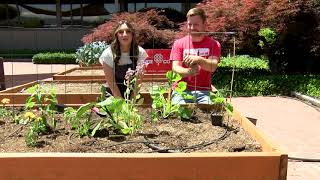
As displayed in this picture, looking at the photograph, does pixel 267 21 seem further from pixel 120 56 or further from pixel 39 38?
pixel 39 38

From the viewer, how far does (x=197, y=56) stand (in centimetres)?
411

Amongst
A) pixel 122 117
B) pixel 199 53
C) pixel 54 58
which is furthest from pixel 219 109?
pixel 54 58

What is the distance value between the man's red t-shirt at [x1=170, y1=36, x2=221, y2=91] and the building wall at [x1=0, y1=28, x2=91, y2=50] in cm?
1961

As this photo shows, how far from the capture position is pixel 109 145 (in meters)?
2.90

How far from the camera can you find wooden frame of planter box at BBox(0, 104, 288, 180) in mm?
2393

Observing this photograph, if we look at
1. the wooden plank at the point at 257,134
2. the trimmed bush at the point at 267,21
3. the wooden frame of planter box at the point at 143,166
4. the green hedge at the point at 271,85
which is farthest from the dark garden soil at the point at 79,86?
the wooden frame of planter box at the point at 143,166

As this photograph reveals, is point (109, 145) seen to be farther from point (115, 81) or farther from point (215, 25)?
point (215, 25)

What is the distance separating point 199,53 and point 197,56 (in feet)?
0.93

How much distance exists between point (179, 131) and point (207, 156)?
2.98 ft

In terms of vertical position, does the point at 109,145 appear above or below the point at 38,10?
below

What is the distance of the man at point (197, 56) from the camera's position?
407 cm

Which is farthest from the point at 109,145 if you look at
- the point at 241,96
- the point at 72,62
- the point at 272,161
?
the point at 72,62

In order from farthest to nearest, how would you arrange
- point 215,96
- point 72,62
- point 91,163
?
point 72,62 → point 215,96 → point 91,163

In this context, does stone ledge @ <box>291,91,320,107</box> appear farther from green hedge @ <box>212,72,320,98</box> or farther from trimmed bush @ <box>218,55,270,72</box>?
trimmed bush @ <box>218,55,270,72</box>
